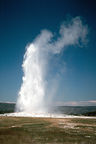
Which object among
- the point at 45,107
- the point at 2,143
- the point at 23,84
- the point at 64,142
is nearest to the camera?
the point at 2,143

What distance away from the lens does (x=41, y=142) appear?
2295 centimetres

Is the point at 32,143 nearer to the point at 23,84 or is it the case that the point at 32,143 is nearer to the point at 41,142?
the point at 41,142

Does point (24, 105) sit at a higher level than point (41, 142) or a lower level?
higher

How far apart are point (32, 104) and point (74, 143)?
85.5 m

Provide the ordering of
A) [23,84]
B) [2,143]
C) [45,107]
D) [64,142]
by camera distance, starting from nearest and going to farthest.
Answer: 1. [2,143]
2. [64,142]
3. [23,84]
4. [45,107]

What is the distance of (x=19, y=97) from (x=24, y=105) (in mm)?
6188

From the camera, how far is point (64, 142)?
23.4 m

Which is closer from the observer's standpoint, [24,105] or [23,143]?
[23,143]

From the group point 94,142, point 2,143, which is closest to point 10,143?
point 2,143

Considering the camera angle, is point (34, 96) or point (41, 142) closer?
point (41, 142)

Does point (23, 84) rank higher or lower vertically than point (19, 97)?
higher

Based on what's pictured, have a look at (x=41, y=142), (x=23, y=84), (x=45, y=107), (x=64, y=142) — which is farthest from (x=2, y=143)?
(x=45, y=107)

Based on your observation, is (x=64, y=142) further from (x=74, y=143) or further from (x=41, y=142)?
(x=41, y=142)

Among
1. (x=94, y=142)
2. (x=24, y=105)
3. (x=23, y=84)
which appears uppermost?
(x=23, y=84)
